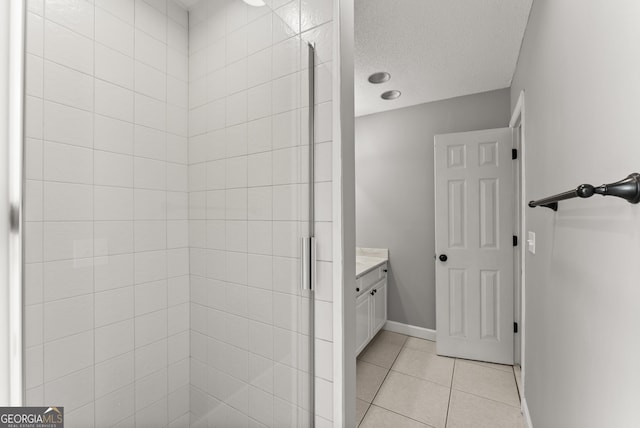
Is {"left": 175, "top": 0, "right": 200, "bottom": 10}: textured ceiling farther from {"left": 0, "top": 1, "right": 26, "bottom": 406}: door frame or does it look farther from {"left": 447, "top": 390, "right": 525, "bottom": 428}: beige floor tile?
{"left": 447, "top": 390, "right": 525, "bottom": 428}: beige floor tile

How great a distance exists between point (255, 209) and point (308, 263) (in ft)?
1.00

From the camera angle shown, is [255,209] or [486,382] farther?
[486,382]

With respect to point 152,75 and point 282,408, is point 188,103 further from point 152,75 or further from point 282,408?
point 282,408

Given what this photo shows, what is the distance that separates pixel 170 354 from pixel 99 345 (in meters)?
0.19

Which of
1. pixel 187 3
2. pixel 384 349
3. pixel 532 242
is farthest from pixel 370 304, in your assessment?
pixel 187 3

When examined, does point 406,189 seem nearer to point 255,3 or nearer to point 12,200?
point 255,3

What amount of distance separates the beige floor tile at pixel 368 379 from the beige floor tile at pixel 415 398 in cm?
5

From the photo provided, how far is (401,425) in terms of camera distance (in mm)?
1871

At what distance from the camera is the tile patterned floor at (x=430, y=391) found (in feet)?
6.28

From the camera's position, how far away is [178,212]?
0.80 m

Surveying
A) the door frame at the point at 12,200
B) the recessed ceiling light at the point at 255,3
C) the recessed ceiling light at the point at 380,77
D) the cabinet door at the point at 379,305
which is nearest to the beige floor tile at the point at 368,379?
the cabinet door at the point at 379,305

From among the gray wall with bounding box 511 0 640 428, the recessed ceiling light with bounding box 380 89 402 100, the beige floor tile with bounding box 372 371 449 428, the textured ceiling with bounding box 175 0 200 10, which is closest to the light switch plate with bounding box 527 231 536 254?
A: the gray wall with bounding box 511 0 640 428

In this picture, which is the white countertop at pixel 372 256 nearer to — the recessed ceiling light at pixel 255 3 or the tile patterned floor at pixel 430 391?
the tile patterned floor at pixel 430 391

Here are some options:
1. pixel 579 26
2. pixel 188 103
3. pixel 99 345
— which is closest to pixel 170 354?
pixel 99 345
